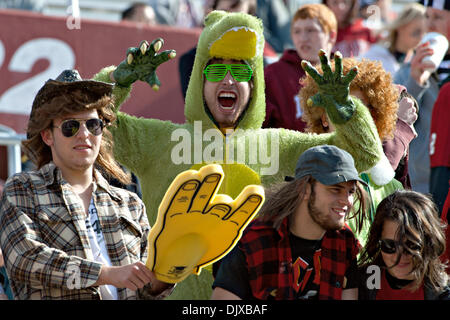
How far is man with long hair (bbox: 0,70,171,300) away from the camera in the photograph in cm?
319

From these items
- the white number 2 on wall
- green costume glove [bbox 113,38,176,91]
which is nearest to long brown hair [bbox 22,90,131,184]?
green costume glove [bbox 113,38,176,91]

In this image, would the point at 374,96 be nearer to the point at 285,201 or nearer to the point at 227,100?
the point at 227,100

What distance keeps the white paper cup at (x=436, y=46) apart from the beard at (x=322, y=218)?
83.7 inches

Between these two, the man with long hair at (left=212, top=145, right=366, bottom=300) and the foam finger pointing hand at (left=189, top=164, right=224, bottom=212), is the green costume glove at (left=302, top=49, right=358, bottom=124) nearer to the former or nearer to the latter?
the man with long hair at (left=212, top=145, right=366, bottom=300)

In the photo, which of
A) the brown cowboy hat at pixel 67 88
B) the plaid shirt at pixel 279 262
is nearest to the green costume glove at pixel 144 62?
the brown cowboy hat at pixel 67 88

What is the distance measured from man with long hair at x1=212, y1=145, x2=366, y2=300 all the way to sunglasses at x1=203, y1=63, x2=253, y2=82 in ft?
2.62

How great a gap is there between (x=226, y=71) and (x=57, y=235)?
137cm

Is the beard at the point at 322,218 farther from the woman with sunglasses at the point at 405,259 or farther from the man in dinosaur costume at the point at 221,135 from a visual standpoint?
the man in dinosaur costume at the point at 221,135

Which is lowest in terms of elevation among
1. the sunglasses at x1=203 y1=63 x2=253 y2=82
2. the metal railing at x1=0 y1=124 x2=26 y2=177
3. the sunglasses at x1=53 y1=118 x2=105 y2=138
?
the metal railing at x1=0 y1=124 x2=26 y2=177

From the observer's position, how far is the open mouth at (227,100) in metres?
4.34

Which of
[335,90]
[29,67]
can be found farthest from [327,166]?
[29,67]

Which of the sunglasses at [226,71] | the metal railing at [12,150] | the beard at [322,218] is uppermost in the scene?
the sunglasses at [226,71]

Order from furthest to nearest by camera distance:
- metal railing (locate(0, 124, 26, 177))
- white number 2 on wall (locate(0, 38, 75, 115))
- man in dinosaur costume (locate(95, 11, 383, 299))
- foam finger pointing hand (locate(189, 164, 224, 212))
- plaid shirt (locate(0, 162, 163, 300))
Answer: white number 2 on wall (locate(0, 38, 75, 115)) → metal railing (locate(0, 124, 26, 177)) → man in dinosaur costume (locate(95, 11, 383, 299)) → plaid shirt (locate(0, 162, 163, 300)) → foam finger pointing hand (locate(189, 164, 224, 212))
